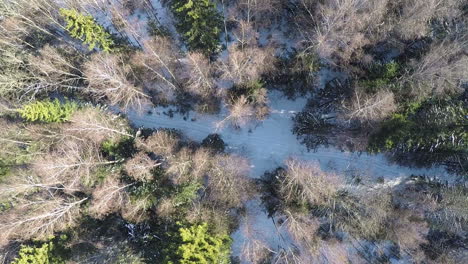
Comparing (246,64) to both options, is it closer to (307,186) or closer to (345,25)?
(345,25)

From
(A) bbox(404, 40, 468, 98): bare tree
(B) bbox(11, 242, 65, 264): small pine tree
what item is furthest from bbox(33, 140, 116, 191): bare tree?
(A) bbox(404, 40, 468, 98): bare tree

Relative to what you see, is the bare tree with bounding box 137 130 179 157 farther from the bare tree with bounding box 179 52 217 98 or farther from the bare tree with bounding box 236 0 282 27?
the bare tree with bounding box 236 0 282 27

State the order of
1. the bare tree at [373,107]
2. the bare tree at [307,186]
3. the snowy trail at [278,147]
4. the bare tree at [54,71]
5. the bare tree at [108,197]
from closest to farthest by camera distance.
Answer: the bare tree at [373,107]
the bare tree at [307,186]
the bare tree at [108,197]
the bare tree at [54,71]
the snowy trail at [278,147]

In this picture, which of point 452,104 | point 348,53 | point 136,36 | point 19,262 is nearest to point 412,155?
point 452,104

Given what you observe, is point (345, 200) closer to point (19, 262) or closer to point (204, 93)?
point (204, 93)

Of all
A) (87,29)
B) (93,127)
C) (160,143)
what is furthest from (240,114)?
(87,29)

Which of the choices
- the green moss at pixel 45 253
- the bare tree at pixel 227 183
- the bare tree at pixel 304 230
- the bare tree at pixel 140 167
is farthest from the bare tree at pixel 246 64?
the green moss at pixel 45 253

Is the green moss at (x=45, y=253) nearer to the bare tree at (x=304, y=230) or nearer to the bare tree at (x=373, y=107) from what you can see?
the bare tree at (x=304, y=230)
